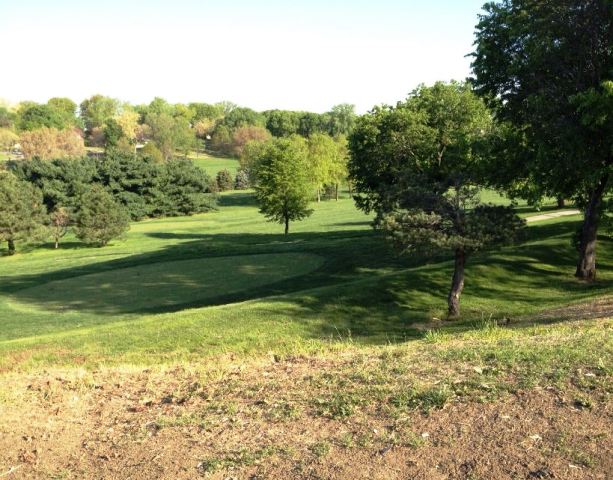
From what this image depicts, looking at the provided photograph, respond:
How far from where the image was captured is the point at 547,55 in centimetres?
2180

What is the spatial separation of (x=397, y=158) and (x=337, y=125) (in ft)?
479

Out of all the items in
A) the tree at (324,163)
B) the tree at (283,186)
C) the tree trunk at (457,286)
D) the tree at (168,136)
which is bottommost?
the tree trunk at (457,286)

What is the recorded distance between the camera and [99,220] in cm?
6209

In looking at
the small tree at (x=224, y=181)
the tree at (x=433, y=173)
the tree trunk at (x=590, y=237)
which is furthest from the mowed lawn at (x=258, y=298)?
the small tree at (x=224, y=181)

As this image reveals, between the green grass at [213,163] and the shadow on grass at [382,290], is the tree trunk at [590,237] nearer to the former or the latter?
the shadow on grass at [382,290]

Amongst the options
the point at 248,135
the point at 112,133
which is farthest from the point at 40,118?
the point at 248,135

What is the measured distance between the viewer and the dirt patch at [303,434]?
5973mm

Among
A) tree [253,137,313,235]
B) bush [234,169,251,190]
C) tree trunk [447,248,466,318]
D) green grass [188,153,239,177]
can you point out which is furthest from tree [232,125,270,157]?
tree trunk [447,248,466,318]

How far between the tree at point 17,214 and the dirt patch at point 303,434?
59818 mm

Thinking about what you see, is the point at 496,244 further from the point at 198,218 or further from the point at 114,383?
the point at 198,218

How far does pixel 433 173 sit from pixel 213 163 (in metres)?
140

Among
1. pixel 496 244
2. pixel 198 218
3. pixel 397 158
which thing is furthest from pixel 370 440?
pixel 198 218

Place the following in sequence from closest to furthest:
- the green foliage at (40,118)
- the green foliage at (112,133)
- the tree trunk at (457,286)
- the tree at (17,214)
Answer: the tree trunk at (457,286) < the tree at (17,214) < the green foliage at (112,133) < the green foliage at (40,118)

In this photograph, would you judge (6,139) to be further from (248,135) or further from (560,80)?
(560,80)
